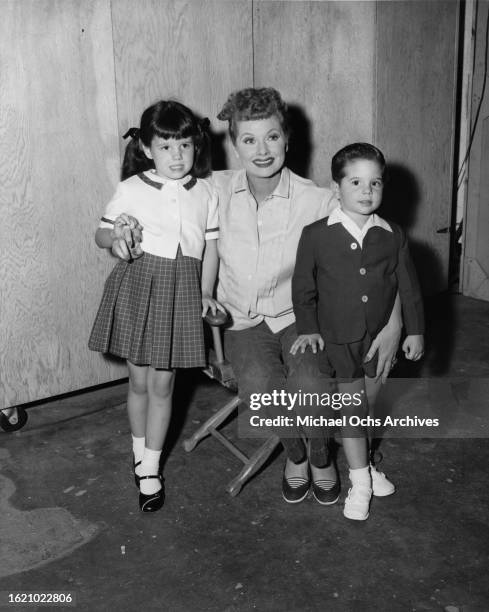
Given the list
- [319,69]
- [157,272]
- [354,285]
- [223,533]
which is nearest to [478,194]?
[319,69]

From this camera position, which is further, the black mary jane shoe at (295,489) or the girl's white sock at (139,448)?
the girl's white sock at (139,448)

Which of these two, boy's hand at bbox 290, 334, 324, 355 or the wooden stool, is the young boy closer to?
boy's hand at bbox 290, 334, 324, 355

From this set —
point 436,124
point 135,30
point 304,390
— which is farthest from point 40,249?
point 436,124

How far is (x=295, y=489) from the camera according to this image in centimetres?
271

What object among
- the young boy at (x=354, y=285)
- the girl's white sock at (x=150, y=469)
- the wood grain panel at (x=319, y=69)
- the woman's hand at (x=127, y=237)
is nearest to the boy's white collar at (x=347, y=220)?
the young boy at (x=354, y=285)

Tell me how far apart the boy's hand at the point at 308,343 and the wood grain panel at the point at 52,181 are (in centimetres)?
121

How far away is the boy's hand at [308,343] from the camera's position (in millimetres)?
2582

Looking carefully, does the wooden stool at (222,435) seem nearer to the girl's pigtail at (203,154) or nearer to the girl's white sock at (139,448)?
the girl's white sock at (139,448)

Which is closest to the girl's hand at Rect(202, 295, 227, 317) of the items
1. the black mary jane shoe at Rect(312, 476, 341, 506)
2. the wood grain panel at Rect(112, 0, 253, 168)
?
the black mary jane shoe at Rect(312, 476, 341, 506)

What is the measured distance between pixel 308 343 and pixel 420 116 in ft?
7.81

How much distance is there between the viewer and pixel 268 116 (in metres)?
2.66

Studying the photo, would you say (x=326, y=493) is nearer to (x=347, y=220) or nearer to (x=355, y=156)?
(x=347, y=220)

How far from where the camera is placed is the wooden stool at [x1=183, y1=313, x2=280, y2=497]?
8.81 ft

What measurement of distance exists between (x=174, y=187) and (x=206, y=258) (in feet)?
0.99
